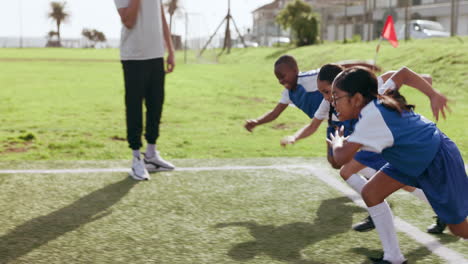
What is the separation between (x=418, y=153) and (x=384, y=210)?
0.38 m

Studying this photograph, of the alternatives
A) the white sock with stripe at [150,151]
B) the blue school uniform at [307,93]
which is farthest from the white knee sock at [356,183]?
the white sock with stripe at [150,151]

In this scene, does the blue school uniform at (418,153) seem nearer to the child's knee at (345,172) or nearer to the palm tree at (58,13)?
the child's knee at (345,172)

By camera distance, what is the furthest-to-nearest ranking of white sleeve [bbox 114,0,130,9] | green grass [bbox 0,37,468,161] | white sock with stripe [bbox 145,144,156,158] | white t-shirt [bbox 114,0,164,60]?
green grass [bbox 0,37,468,161]
white sock with stripe [bbox 145,144,156,158]
white t-shirt [bbox 114,0,164,60]
white sleeve [bbox 114,0,130,9]

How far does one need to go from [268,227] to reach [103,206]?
51.2 inches

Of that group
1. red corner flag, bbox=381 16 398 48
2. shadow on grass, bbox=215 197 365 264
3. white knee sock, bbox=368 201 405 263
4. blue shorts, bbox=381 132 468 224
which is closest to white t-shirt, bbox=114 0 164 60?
shadow on grass, bbox=215 197 365 264

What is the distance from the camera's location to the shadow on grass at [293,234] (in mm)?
3023

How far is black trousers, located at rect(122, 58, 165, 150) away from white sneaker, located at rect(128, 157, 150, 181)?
0.14 metres

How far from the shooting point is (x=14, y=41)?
83625mm

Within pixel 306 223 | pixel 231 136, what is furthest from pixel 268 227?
pixel 231 136

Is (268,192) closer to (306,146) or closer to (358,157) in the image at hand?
(358,157)

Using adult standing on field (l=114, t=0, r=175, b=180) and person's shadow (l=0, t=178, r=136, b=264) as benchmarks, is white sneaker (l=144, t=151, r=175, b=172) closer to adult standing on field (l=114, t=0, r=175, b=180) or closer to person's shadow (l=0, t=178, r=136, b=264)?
adult standing on field (l=114, t=0, r=175, b=180)

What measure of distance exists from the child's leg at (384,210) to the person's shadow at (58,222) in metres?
1.89

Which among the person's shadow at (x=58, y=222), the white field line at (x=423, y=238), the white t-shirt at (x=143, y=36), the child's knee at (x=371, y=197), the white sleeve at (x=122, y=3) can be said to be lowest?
the person's shadow at (x=58, y=222)

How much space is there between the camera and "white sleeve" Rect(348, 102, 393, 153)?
98.0 inches
